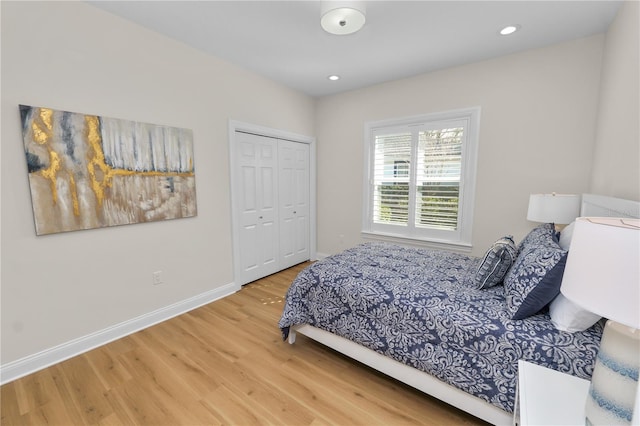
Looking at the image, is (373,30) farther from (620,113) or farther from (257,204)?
(257,204)

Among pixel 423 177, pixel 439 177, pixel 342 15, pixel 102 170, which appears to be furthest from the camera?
pixel 423 177

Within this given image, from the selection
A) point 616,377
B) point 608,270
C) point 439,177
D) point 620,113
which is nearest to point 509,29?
point 620,113

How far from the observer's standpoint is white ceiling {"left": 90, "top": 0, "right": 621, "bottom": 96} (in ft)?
6.68

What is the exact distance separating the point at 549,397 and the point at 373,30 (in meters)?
2.68

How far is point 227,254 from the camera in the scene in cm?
322

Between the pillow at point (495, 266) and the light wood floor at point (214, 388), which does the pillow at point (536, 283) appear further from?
the light wood floor at point (214, 388)

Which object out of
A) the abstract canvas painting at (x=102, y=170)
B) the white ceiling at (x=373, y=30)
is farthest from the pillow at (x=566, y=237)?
the abstract canvas painting at (x=102, y=170)

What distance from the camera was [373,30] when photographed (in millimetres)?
2342

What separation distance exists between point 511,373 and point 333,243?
314 cm

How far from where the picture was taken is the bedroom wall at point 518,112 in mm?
2521

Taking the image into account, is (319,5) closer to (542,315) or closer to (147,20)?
(147,20)

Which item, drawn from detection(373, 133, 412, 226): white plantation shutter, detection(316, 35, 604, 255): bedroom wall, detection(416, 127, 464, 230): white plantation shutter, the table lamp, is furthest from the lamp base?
detection(373, 133, 412, 226): white plantation shutter

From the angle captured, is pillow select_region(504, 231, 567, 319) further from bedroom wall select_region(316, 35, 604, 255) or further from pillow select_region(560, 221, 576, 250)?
bedroom wall select_region(316, 35, 604, 255)

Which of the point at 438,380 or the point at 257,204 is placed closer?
the point at 438,380
